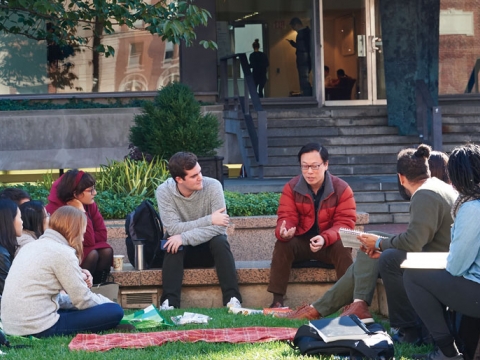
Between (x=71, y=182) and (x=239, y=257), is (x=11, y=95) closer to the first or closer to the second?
(x=239, y=257)

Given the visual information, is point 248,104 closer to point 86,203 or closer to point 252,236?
point 252,236

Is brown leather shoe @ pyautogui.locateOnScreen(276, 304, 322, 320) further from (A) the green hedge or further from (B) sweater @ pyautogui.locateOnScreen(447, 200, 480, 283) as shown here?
(A) the green hedge

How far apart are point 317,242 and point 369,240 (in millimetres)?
1161

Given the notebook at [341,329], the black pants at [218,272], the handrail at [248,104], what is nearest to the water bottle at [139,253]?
the black pants at [218,272]

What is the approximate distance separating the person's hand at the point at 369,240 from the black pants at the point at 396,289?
6.5 inches

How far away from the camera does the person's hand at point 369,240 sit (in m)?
6.74

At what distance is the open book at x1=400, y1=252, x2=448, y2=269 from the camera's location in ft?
18.4

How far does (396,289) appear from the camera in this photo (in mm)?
6539

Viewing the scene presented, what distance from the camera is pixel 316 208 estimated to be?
26.7 ft

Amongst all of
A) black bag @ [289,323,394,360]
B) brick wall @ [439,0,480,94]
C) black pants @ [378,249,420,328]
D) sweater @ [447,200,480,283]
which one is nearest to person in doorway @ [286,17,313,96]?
brick wall @ [439,0,480,94]

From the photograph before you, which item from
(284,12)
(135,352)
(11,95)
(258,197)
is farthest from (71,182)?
(284,12)

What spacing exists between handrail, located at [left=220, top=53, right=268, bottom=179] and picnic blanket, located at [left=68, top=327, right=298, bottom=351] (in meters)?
8.34

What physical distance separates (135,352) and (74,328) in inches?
28.1

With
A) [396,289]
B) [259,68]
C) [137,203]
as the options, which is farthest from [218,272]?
[259,68]
